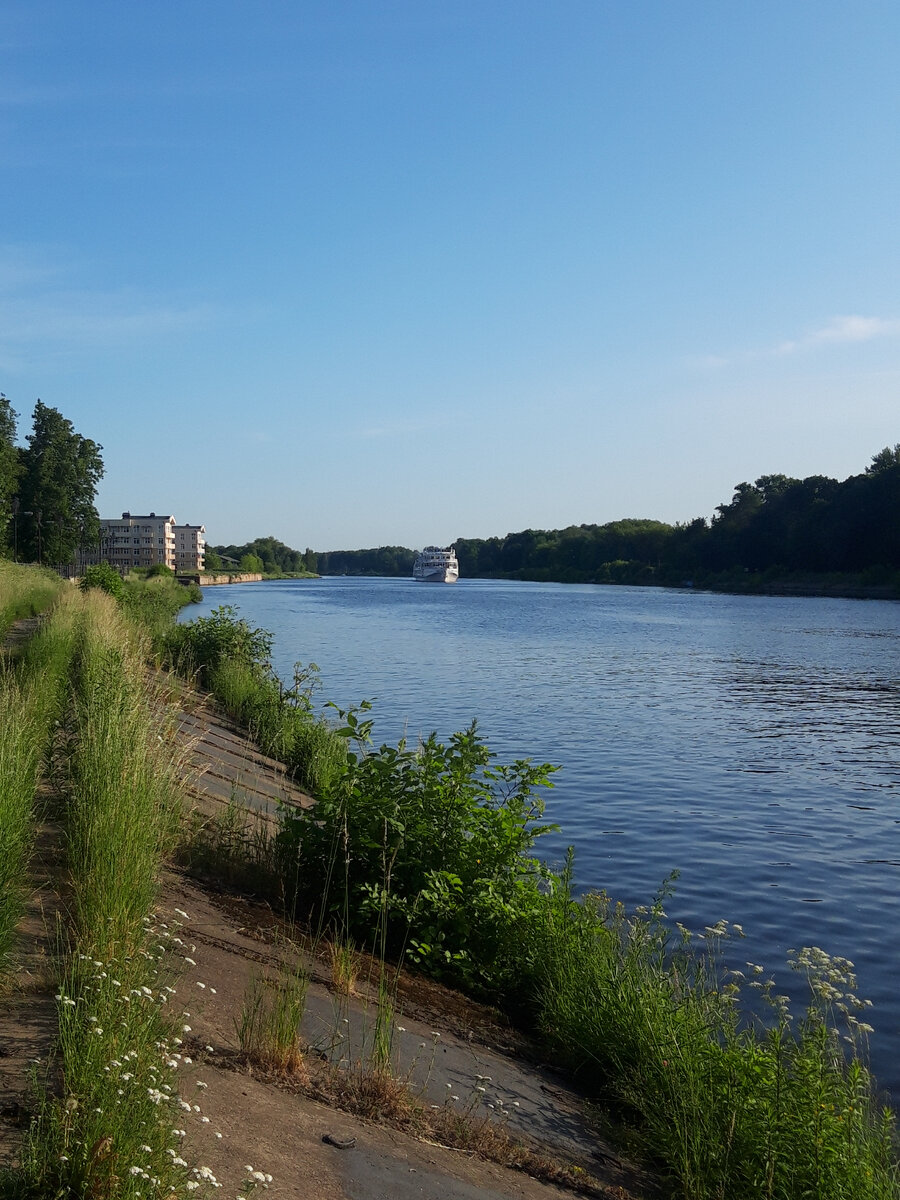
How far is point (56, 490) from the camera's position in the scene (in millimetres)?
76438

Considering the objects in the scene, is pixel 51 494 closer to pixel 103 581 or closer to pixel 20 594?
pixel 103 581

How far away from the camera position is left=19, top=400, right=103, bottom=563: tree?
2987 inches

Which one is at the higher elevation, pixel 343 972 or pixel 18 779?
pixel 18 779

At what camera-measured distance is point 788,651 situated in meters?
44.6

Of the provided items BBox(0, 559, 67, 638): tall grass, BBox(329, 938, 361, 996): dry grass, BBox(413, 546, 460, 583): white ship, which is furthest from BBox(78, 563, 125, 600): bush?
BBox(413, 546, 460, 583): white ship

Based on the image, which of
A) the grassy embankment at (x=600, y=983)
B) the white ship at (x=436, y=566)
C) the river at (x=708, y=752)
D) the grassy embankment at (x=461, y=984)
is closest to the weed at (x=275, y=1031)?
the grassy embankment at (x=461, y=984)

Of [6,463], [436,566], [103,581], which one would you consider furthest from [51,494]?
[436,566]

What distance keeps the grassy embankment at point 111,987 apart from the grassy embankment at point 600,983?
125cm

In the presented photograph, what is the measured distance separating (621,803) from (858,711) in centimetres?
1377

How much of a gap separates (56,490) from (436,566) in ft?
355

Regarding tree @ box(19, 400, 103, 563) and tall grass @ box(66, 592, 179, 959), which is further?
tree @ box(19, 400, 103, 563)

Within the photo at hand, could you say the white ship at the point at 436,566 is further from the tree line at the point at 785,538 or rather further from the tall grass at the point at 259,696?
the tall grass at the point at 259,696

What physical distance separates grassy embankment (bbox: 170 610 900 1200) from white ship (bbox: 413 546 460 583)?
170m

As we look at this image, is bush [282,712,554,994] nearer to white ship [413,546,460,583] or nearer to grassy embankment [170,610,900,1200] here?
grassy embankment [170,610,900,1200]
